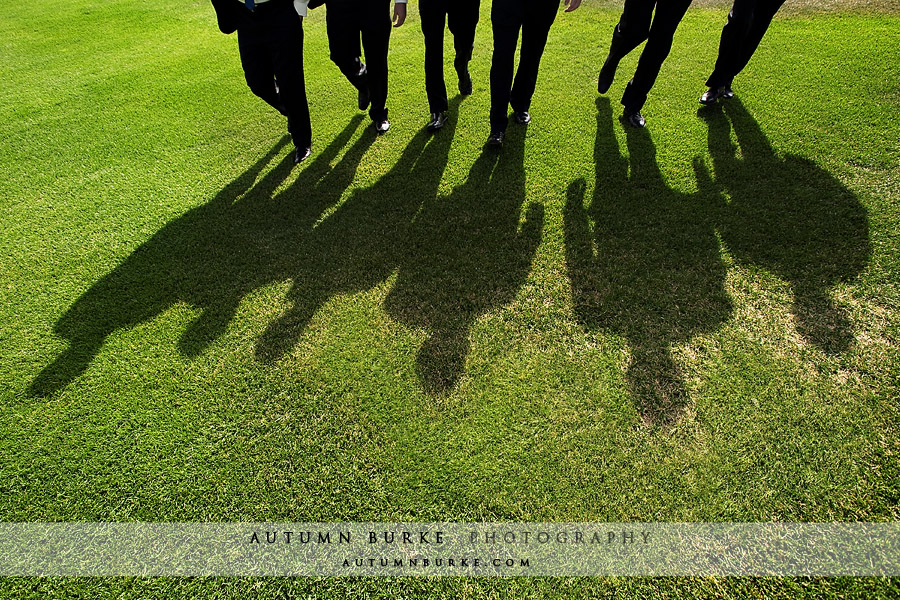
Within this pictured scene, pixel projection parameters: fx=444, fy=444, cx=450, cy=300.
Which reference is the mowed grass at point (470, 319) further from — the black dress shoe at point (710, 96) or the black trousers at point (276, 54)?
the black trousers at point (276, 54)

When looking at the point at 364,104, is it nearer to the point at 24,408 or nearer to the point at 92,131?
the point at 92,131

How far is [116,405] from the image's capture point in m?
2.55

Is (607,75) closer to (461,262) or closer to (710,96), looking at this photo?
(710,96)

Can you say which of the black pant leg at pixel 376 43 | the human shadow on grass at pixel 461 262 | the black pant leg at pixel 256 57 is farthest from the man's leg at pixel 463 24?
the black pant leg at pixel 256 57

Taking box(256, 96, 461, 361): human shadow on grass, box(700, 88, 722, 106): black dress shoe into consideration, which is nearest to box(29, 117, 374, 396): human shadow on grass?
box(256, 96, 461, 361): human shadow on grass

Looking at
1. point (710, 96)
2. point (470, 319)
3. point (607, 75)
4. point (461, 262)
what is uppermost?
point (607, 75)

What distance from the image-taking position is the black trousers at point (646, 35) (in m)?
3.54

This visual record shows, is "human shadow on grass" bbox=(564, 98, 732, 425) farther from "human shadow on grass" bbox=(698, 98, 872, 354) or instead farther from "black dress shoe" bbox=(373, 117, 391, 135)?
"black dress shoe" bbox=(373, 117, 391, 135)

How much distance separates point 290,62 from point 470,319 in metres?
2.62

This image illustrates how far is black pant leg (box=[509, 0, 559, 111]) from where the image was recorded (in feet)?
11.3

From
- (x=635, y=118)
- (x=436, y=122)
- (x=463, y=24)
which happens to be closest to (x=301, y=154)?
(x=436, y=122)

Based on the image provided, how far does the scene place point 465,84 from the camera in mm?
4645

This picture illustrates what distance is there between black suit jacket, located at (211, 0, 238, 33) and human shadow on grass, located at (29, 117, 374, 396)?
1.12 m

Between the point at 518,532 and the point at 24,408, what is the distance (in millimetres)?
2853
